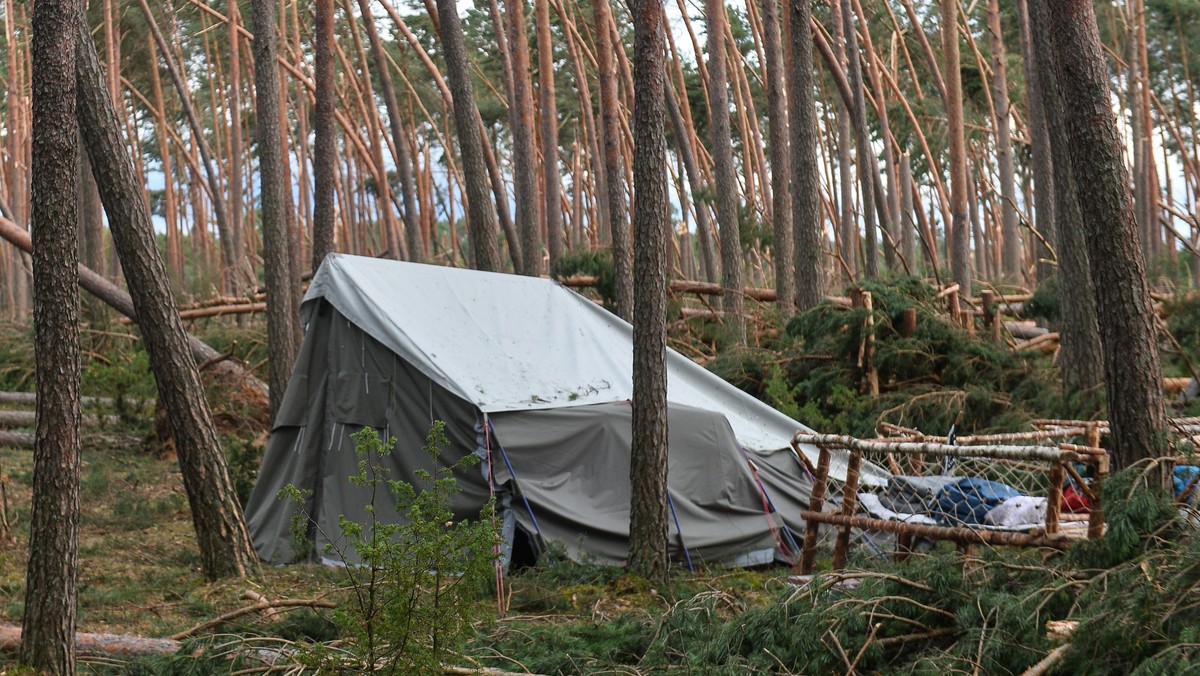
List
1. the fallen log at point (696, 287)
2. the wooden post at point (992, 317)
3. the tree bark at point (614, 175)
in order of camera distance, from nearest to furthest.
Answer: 1. the wooden post at point (992, 317)
2. the tree bark at point (614, 175)
3. the fallen log at point (696, 287)

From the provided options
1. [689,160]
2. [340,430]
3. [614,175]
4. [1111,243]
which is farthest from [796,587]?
[689,160]

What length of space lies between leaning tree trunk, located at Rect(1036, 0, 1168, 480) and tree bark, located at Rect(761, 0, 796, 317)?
731 cm

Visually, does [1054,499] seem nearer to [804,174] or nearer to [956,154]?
[804,174]

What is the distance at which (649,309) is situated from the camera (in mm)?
6453

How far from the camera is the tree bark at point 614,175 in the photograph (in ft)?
36.1

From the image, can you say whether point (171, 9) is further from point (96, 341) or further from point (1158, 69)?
point (1158, 69)

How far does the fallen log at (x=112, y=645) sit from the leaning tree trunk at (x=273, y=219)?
501cm

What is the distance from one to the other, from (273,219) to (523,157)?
426 centimetres

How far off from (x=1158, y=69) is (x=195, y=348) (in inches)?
931

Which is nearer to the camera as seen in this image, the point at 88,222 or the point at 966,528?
the point at 966,528

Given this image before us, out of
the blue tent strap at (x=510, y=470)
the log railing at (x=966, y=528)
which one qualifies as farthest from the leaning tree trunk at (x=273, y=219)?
the log railing at (x=966, y=528)

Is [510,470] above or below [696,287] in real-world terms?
below

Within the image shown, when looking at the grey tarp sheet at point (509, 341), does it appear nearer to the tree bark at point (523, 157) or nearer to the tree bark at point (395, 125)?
the tree bark at point (523, 157)

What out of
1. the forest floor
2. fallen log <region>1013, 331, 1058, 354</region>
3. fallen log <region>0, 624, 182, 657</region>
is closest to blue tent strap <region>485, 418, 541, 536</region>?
the forest floor
